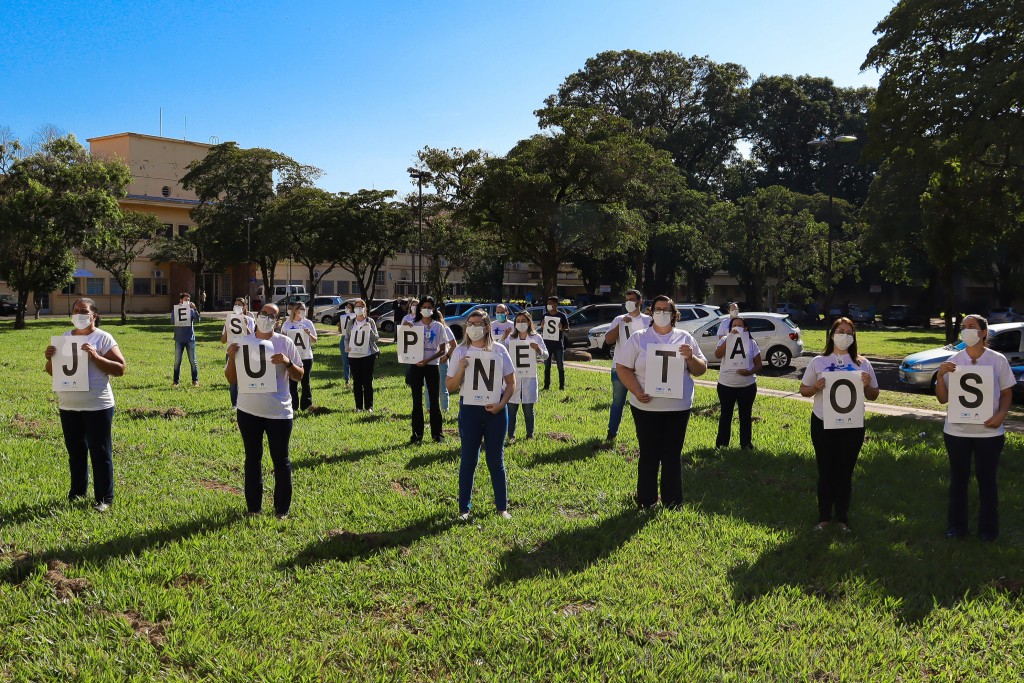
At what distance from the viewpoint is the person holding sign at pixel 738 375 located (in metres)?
9.60

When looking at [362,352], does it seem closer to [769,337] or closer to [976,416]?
[976,416]

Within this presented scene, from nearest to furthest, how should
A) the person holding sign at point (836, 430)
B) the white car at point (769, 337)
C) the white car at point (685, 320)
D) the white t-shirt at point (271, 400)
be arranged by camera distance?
the person holding sign at point (836, 430) < the white t-shirt at point (271, 400) < the white car at point (769, 337) < the white car at point (685, 320)

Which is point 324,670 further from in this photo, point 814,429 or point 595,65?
point 595,65

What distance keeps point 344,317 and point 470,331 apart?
8.59 meters

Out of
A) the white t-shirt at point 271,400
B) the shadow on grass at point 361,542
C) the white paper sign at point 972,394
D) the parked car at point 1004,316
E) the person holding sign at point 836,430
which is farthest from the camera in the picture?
the parked car at point 1004,316

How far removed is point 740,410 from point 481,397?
15.3 ft

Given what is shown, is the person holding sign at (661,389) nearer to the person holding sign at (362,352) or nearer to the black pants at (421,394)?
the black pants at (421,394)

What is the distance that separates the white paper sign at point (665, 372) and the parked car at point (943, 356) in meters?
11.7

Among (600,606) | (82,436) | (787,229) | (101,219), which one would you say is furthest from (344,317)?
(787,229)

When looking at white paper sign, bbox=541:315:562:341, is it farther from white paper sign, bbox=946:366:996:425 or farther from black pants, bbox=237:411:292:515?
white paper sign, bbox=946:366:996:425

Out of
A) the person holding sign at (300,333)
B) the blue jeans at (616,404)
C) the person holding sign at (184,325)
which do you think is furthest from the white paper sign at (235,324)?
the blue jeans at (616,404)

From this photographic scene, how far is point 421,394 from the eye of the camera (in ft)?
33.3

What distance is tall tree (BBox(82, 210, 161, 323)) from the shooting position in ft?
123

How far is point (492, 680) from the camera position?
4133 mm
